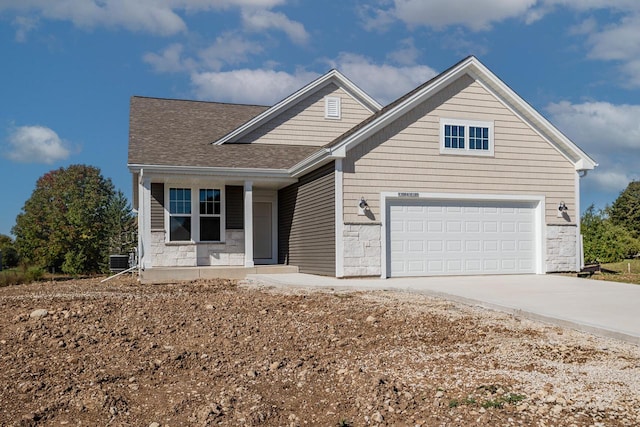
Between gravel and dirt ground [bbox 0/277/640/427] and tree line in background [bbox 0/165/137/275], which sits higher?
tree line in background [bbox 0/165/137/275]

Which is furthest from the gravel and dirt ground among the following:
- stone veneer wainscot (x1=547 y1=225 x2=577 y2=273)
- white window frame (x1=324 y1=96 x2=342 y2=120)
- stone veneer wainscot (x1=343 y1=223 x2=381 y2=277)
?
white window frame (x1=324 y1=96 x2=342 y2=120)

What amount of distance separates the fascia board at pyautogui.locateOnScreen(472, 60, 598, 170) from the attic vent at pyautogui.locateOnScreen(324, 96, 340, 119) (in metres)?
5.29

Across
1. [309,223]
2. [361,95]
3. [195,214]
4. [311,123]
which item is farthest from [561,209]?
[195,214]

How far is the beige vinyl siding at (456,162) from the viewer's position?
14570 mm

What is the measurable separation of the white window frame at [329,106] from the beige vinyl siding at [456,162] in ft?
16.0

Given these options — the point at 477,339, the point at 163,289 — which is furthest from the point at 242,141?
the point at 477,339

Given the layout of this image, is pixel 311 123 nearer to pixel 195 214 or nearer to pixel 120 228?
pixel 195 214

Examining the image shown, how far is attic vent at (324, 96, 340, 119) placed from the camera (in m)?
19.4

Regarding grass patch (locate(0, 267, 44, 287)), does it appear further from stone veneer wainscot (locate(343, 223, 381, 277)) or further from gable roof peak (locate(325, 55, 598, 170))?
gable roof peak (locate(325, 55, 598, 170))

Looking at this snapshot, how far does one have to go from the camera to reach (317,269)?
15531mm

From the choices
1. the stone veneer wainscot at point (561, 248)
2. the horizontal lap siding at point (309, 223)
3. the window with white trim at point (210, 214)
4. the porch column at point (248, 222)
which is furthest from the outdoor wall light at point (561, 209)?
the window with white trim at point (210, 214)

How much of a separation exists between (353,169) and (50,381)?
10.1m

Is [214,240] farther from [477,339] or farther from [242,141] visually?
[477,339]

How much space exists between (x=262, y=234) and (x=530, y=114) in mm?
8713
